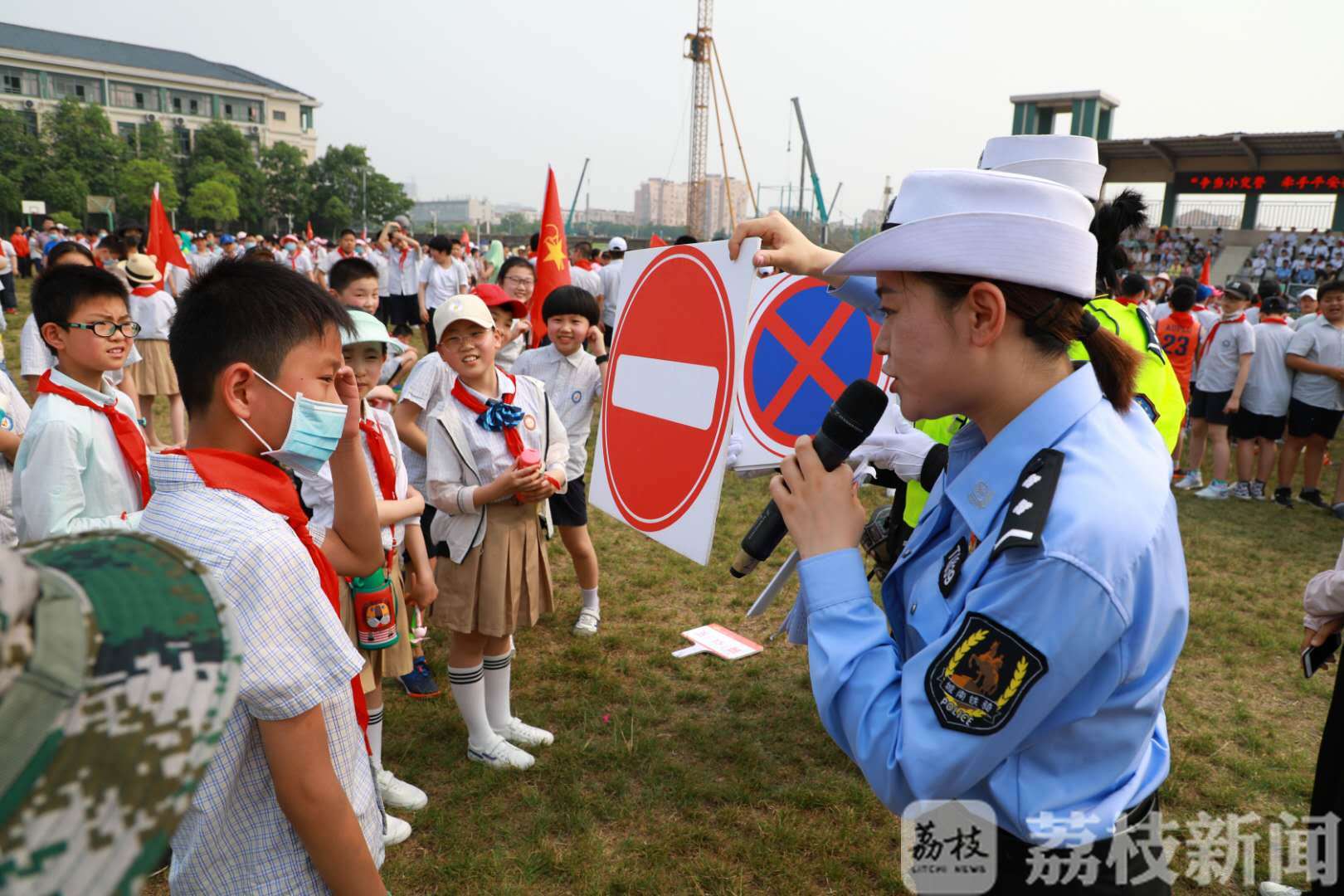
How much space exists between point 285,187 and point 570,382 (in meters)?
81.7

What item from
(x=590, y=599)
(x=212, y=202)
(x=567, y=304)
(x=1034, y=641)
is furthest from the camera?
(x=212, y=202)

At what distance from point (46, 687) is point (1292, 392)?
33.4 feet

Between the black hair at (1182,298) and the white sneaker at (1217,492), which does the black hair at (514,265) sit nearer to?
the black hair at (1182,298)

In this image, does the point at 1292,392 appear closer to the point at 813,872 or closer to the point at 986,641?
the point at 813,872

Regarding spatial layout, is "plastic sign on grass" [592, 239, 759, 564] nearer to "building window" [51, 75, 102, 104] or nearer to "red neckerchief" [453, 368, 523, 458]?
"red neckerchief" [453, 368, 523, 458]

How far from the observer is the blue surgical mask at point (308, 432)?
1.65 metres

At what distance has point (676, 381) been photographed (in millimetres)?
2336

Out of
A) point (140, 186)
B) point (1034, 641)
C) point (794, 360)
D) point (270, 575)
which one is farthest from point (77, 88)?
point (1034, 641)

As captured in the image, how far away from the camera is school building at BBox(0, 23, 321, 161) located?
74.9 metres

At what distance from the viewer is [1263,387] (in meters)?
8.30

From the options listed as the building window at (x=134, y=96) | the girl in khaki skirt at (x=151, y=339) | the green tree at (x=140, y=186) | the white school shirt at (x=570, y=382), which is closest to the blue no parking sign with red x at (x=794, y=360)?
the white school shirt at (x=570, y=382)

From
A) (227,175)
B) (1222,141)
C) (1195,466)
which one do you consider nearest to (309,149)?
(227,175)

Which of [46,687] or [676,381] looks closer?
[46,687]

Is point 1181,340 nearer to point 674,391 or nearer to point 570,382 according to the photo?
point 570,382
